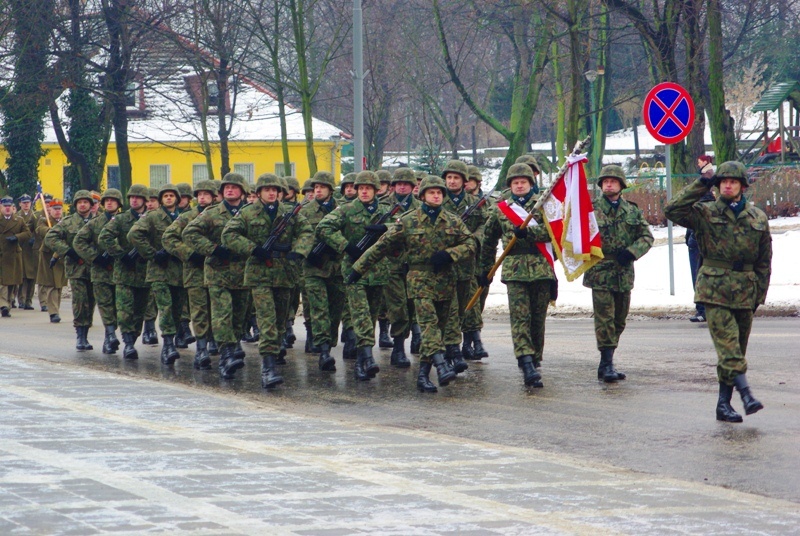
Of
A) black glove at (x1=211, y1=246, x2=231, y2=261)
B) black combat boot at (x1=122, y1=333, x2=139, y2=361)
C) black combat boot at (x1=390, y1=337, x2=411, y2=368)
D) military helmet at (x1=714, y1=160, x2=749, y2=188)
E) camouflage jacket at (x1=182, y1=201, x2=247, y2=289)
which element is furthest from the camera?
black combat boot at (x1=122, y1=333, x2=139, y2=361)

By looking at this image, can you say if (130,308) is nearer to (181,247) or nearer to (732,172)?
(181,247)

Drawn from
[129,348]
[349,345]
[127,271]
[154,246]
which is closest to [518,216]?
[349,345]

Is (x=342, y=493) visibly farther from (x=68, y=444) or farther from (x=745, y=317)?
(x=745, y=317)

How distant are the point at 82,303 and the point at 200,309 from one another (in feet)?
8.49

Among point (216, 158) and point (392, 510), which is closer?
point (392, 510)

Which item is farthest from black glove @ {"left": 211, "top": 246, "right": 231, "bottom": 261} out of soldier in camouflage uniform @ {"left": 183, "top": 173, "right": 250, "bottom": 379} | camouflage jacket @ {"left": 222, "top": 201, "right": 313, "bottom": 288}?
camouflage jacket @ {"left": 222, "top": 201, "right": 313, "bottom": 288}

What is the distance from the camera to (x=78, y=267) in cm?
1572

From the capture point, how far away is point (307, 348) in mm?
14648

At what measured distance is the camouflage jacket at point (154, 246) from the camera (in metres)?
14.2

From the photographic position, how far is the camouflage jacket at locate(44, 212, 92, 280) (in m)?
15.7

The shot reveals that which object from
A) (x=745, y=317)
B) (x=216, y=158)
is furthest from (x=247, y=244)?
(x=216, y=158)

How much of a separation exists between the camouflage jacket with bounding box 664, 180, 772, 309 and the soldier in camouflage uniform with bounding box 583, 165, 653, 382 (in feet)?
6.32

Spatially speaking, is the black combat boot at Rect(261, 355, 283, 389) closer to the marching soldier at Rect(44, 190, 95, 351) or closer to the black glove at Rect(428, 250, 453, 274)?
the black glove at Rect(428, 250, 453, 274)

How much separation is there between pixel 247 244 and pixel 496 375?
2.58 metres
